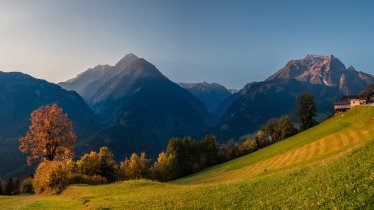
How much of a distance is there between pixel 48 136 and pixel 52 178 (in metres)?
14.2

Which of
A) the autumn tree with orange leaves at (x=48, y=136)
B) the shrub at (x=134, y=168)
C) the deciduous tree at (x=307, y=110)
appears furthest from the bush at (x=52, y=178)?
the deciduous tree at (x=307, y=110)

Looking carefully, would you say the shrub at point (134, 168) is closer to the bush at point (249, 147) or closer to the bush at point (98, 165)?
the bush at point (98, 165)

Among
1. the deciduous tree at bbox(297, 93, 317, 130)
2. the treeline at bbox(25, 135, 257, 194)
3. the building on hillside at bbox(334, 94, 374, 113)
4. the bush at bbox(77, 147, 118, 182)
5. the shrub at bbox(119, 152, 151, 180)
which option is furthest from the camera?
the building on hillside at bbox(334, 94, 374, 113)

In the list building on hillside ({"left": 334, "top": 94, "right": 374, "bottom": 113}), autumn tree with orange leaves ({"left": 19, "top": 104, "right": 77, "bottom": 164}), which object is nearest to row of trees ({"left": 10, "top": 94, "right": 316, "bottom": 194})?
autumn tree with orange leaves ({"left": 19, "top": 104, "right": 77, "bottom": 164})

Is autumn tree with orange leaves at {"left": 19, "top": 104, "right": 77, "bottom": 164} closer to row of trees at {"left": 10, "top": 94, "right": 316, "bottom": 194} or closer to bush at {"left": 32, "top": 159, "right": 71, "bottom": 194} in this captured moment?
row of trees at {"left": 10, "top": 94, "right": 316, "bottom": 194}

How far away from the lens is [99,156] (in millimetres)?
112312

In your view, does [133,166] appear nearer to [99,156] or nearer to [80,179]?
[99,156]

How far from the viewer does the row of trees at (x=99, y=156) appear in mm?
78438

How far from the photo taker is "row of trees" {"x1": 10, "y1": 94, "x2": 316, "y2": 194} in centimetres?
7844

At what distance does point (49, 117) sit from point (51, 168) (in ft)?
46.5

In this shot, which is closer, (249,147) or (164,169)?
(164,169)

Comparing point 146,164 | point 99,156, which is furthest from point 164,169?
point 99,156

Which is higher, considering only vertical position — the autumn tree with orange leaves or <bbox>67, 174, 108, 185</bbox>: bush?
the autumn tree with orange leaves

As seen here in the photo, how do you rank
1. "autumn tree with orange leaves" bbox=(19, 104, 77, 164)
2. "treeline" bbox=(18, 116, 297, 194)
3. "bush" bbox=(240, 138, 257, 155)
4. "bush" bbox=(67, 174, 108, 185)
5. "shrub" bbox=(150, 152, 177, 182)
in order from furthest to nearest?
"bush" bbox=(240, 138, 257, 155), "shrub" bbox=(150, 152, 177, 182), "autumn tree with orange leaves" bbox=(19, 104, 77, 164), "bush" bbox=(67, 174, 108, 185), "treeline" bbox=(18, 116, 297, 194)
